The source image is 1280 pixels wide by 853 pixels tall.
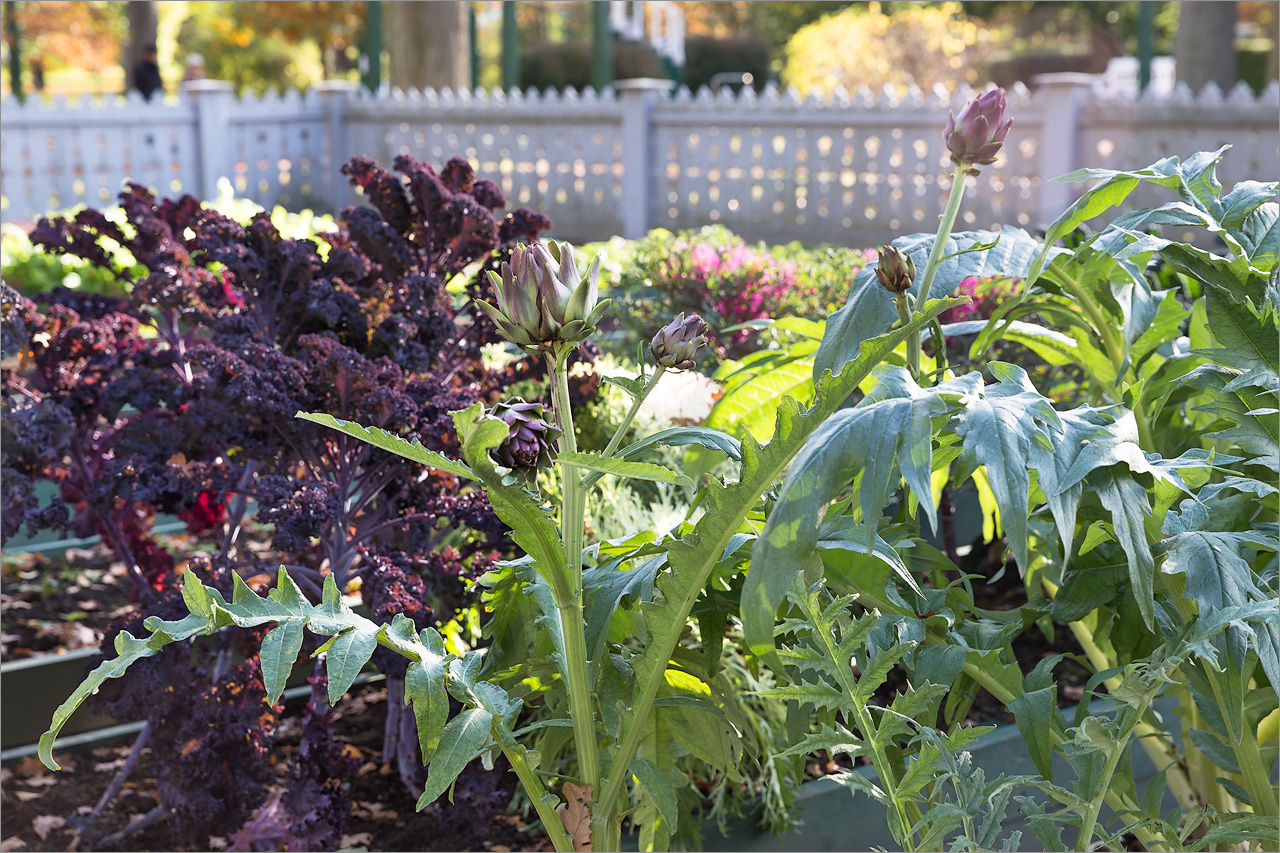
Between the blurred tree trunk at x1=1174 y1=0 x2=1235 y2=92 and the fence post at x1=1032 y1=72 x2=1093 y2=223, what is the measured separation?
→ 472 centimetres

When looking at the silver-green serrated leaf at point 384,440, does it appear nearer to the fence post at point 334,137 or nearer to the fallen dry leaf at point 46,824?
the fallen dry leaf at point 46,824

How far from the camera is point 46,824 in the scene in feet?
7.28

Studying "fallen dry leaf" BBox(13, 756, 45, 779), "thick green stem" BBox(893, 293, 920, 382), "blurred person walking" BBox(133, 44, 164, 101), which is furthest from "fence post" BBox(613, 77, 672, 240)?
"thick green stem" BBox(893, 293, 920, 382)

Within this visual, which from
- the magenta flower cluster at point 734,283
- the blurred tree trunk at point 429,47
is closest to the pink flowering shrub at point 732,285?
the magenta flower cluster at point 734,283

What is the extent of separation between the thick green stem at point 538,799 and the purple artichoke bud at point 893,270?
2.38ft

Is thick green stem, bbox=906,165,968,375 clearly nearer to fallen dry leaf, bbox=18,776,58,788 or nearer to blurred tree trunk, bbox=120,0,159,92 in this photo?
fallen dry leaf, bbox=18,776,58,788

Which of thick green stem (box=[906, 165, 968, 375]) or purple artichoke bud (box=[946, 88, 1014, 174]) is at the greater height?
purple artichoke bud (box=[946, 88, 1014, 174])

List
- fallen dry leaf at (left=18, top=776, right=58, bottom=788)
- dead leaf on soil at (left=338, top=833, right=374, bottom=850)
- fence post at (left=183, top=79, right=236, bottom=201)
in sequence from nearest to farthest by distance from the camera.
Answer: dead leaf on soil at (left=338, top=833, right=374, bottom=850) < fallen dry leaf at (left=18, top=776, right=58, bottom=788) < fence post at (left=183, top=79, right=236, bottom=201)

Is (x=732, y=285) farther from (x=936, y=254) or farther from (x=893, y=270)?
(x=893, y=270)

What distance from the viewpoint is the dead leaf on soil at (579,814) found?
4.39ft

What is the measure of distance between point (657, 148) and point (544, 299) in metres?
10.1

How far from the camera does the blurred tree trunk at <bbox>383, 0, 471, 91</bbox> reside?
41.0 feet

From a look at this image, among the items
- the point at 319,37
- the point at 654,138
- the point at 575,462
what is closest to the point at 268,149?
the point at 654,138

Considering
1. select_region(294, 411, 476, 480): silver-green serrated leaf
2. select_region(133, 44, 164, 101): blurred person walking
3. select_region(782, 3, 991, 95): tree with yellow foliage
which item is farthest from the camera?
select_region(782, 3, 991, 95): tree with yellow foliage
